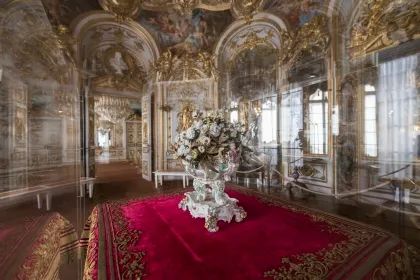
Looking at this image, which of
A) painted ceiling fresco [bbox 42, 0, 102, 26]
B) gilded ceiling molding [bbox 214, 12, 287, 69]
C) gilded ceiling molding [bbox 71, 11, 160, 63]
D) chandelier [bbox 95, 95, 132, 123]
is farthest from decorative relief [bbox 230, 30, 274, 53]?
chandelier [bbox 95, 95, 132, 123]

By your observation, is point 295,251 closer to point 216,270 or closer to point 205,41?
point 216,270

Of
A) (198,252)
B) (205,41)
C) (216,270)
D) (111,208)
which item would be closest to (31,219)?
(111,208)

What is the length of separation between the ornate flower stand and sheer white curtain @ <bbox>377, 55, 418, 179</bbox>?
4.26 m

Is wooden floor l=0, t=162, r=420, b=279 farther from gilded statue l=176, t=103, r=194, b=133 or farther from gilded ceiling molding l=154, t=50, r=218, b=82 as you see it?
gilded ceiling molding l=154, t=50, r=218, b=82

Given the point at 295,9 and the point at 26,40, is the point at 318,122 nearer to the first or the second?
the point at 295,9

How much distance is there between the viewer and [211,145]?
79.4 inches

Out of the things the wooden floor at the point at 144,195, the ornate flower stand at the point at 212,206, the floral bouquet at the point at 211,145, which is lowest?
the wooden floor at the point at 144,195

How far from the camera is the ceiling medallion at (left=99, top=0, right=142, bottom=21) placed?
20.9 feet

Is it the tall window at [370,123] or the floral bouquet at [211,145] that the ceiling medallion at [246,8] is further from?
the floral bouquet at [211,145]

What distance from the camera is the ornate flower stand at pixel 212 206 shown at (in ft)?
5.82

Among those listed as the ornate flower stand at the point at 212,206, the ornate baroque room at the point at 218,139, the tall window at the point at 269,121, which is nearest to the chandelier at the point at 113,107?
the ornate baroque room at the point at 218,139

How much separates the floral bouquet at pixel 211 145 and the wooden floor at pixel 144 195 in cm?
142

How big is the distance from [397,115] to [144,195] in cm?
566

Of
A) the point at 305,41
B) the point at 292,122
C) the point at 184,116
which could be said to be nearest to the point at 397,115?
the point at 292,122
